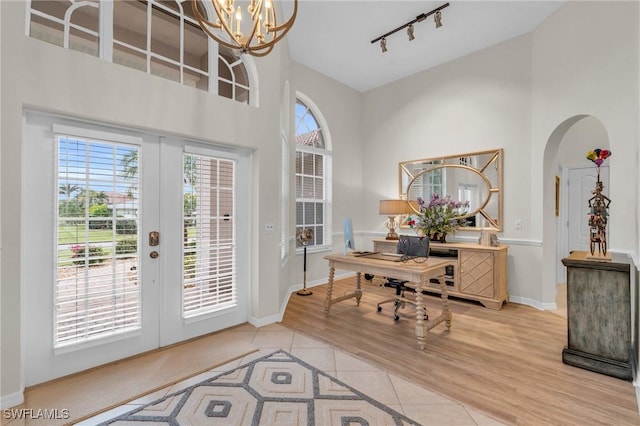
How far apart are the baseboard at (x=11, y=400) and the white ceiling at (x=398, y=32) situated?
4.42 m

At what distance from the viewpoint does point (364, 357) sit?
2678 millimetres

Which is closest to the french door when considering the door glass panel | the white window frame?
the door glass panel

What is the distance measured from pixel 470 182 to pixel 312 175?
100 inches

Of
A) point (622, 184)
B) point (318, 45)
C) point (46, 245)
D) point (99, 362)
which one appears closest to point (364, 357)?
point (99, 362)

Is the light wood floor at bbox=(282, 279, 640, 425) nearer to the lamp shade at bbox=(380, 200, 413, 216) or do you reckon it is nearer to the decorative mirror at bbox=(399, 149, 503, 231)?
the decorative mirror at bbox=(399, 149, 503, 231)

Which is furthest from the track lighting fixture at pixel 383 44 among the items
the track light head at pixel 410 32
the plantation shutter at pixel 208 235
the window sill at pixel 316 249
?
the window sill at pixel 316 249

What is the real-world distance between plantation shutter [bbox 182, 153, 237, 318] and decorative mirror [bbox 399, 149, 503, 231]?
3308mm

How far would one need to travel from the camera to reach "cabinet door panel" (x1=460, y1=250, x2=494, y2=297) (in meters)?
4.00

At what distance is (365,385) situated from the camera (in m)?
2.24

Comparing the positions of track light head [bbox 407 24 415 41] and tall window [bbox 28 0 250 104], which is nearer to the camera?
tall window [bbox 28 0 250 104]

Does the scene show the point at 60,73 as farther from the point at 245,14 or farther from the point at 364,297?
the point at 364,297

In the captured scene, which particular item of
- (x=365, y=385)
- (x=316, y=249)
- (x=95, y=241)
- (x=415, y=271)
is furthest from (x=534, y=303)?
(x=95, y=241)

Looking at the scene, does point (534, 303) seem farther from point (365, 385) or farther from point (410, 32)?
point (410, 32)

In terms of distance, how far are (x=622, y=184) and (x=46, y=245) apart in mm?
5232
